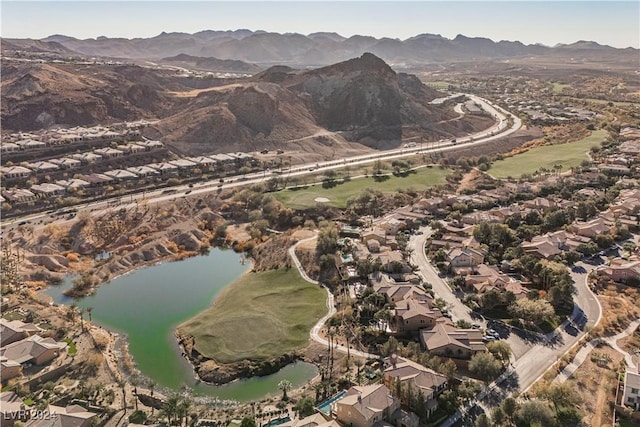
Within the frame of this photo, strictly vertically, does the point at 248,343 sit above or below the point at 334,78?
below

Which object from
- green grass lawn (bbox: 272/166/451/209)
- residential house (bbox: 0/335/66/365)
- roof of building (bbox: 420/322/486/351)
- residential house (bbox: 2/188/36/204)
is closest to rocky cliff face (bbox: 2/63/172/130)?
residential house (bbox: 2/188/36/204)

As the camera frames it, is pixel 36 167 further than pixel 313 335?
Yes

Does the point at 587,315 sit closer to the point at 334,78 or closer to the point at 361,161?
the point at 361,161

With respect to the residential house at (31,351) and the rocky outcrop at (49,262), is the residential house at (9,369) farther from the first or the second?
the rocky outcrop at (49,262)

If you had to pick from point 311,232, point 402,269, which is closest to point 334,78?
point 311,232

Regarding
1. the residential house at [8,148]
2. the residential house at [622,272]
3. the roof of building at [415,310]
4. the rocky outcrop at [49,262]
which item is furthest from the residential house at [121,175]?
the residential house at [622,272]

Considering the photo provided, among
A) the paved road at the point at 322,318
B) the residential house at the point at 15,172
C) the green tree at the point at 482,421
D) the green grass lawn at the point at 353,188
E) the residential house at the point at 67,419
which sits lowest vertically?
the paved road at the point at 322,318
